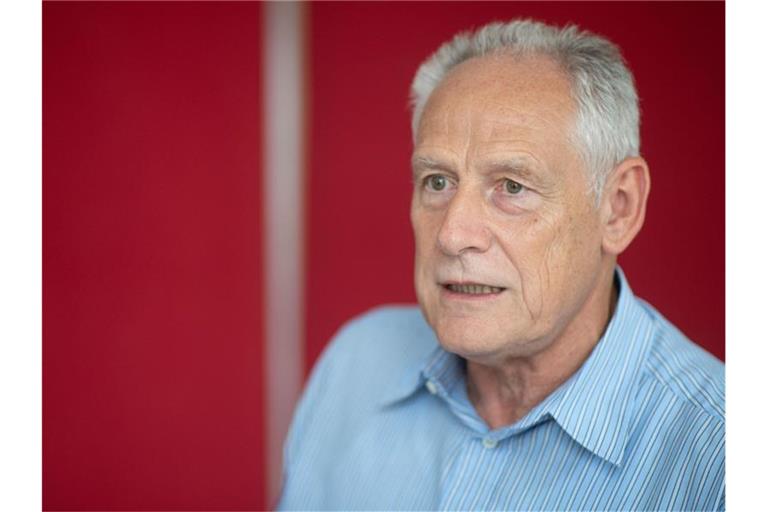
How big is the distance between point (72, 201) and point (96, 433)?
72 cm

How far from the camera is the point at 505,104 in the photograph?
51.9 inches

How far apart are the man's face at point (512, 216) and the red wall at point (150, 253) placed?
1259 mm

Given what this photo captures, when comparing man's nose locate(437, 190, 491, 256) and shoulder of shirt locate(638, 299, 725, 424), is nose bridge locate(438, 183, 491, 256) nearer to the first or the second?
man's nose locate(437, 190, 491, 256)

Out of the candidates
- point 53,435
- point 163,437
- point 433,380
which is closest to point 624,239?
point 433,380

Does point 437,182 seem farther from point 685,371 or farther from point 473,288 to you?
point 685,371

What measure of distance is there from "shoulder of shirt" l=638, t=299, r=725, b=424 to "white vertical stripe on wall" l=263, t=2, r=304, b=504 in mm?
1351

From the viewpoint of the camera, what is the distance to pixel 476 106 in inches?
52.7

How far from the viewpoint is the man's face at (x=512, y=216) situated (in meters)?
1.31

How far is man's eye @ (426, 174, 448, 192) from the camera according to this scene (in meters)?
1.41

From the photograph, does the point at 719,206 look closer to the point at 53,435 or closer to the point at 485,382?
the point at 485,382

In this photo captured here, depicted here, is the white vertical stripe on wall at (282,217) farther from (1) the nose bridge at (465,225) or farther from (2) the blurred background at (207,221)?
(1) the nose bridge at (465,225)

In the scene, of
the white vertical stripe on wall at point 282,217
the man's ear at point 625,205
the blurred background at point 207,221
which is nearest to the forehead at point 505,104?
the man's ear at point 625,205

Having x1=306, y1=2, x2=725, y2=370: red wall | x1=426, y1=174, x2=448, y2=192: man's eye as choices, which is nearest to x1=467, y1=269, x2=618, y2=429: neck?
x1=426, y1=174, x2=448, y2=192: man's eye

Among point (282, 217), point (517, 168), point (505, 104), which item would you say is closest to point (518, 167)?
point (517, 168)
